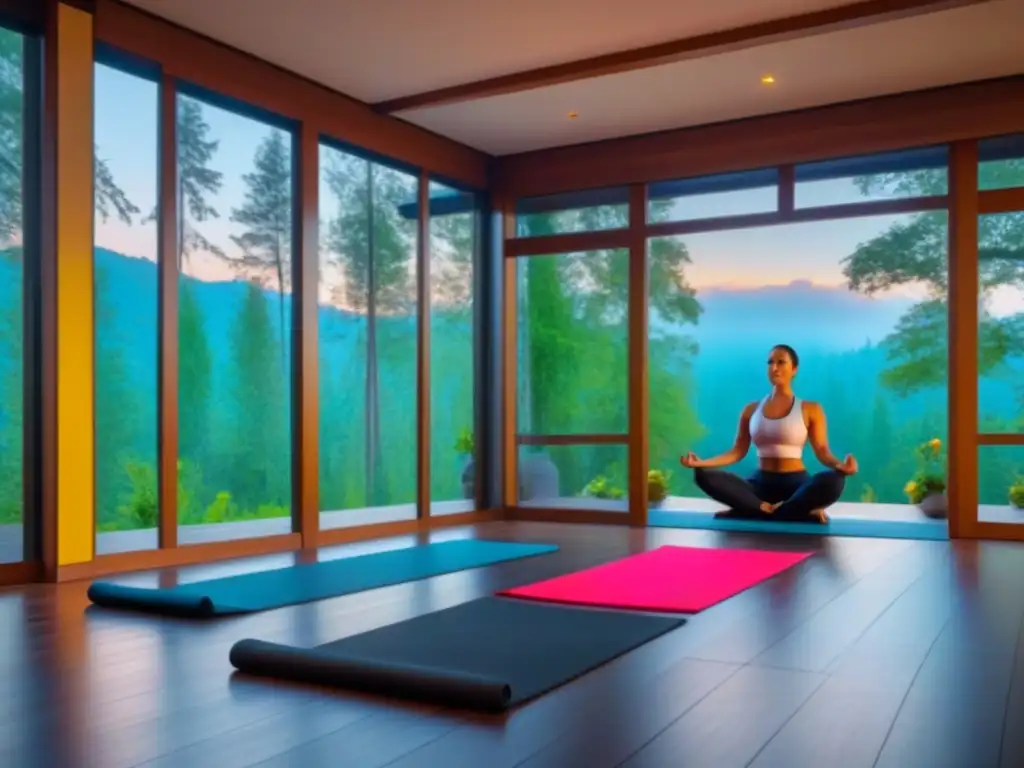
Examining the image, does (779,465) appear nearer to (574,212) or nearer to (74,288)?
(574,212)

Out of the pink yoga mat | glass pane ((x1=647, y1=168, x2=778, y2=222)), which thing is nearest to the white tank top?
glass pane ((x1=647, y1=168, x2=778, y2=222))

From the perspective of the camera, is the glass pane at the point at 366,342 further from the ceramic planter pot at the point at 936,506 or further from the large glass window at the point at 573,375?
the ceramic planter pot at the point at 936,506

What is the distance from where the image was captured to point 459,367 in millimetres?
7270

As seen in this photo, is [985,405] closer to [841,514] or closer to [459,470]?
[841,514]

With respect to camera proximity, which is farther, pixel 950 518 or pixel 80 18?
pixel 950 518

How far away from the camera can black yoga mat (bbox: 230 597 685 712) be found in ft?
7.45

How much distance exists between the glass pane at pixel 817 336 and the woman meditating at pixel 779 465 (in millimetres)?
1226

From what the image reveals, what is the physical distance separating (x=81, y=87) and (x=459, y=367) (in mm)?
3454

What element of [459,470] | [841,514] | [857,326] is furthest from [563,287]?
[857,326]

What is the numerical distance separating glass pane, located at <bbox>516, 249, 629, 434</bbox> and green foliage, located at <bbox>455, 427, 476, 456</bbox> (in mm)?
416

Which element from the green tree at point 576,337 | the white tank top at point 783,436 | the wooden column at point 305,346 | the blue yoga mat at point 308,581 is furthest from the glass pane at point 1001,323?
the wooden column at point 305,346

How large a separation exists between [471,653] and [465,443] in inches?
183

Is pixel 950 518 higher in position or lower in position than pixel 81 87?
lower

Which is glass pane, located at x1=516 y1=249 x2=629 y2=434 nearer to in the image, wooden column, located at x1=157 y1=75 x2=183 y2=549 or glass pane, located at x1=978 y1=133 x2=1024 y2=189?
glass pane, located at x1=978 y1=133 x2=1024 y2=189
